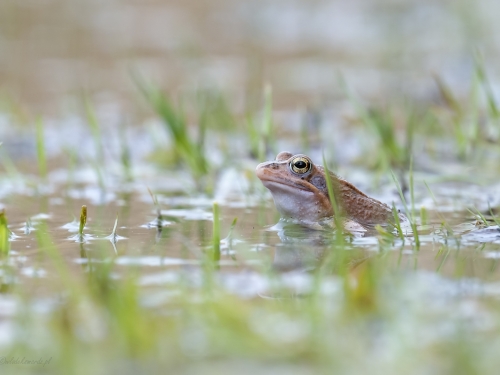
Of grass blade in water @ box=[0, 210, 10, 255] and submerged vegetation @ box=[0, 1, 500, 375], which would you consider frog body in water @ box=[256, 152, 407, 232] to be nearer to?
submerged vegetation @ box=[0, 1, 500, 375]

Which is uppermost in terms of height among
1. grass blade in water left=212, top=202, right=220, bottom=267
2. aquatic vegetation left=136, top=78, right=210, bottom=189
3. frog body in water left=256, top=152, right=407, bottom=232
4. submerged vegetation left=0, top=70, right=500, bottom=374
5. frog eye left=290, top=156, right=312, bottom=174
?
aquatic vegetation left=136, top=78, right=210, bottom=189

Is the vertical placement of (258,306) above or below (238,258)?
below

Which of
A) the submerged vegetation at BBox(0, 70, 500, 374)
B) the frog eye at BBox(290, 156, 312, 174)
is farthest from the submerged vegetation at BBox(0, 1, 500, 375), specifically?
the frog eye at BBox(290, 156, 312, 174)

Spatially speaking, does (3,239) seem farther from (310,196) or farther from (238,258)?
(310,196)

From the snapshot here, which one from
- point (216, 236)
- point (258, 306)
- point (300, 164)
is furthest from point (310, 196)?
point (258, 306)

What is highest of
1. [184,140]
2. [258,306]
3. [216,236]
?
[184,140]

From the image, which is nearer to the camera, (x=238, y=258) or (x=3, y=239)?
(x=3, y=239)

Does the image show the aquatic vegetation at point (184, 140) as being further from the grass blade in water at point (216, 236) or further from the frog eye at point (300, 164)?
the grass blade in water at point (216, 236)

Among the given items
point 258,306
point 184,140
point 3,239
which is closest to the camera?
point 258,306

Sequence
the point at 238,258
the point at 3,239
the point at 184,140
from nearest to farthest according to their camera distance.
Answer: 1. the point at 3,239
2. the point at 238,258
3. the point at 184,140
